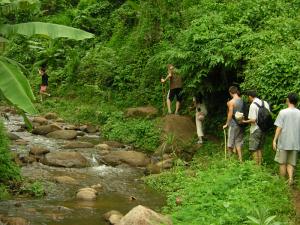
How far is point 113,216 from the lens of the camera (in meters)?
9.12

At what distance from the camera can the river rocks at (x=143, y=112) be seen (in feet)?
56.3

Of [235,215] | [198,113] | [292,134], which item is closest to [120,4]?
[198,113]

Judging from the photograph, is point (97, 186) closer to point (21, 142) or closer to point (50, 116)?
point (21, 142)

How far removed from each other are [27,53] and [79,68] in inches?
201

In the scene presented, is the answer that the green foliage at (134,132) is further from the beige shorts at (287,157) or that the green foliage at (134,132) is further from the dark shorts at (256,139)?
the beige shorts at (287,157)

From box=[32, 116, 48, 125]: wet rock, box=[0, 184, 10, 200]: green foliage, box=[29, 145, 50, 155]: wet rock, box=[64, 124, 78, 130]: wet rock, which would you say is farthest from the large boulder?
box=[32, 116, 48, 125]: wet rock

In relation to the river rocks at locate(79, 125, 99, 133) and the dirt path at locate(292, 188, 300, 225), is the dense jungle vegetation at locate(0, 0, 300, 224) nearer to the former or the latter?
the dirt path at locate(292, 188, 300, 225)

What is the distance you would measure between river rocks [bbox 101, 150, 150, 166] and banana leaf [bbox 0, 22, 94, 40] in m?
4.53

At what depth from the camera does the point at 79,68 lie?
23.6 meters

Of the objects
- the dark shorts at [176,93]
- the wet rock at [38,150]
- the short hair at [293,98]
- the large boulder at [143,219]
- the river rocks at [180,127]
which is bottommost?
the wet rock at [38,150]

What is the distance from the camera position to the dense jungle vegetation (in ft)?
28.9

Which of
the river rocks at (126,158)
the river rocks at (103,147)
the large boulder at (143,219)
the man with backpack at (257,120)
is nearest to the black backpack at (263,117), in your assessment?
the man with backpack at (257,120)

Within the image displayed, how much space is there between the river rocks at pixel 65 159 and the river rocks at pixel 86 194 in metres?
2.38

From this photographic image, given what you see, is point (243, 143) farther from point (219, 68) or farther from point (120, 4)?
point (120, 4)
